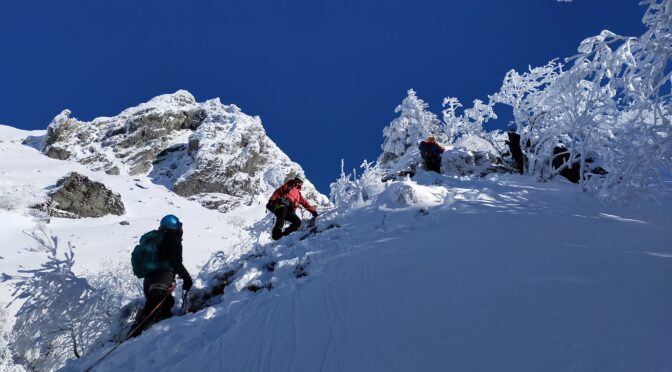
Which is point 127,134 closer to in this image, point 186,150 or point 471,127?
point 186,150

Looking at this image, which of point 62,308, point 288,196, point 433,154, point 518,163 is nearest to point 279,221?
point 288,196

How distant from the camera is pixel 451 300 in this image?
4281 mm

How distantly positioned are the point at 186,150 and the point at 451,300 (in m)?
A: 78.0

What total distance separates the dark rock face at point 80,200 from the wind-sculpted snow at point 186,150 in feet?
72.4

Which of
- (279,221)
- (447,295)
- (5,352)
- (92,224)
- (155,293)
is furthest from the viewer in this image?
(92,224)

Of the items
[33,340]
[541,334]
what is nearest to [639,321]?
[541,334]

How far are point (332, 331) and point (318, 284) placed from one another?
154 cm

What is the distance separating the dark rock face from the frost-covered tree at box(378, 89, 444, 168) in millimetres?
24725

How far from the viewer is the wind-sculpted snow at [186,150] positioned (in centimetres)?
6706

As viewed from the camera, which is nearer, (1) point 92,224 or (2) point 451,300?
(2) point 451,300

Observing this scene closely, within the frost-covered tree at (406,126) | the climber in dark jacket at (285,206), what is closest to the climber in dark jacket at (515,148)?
the climber in dark jacket at (285,206)

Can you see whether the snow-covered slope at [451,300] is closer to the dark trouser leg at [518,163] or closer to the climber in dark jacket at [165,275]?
the climber in dark jacket at [165,275]

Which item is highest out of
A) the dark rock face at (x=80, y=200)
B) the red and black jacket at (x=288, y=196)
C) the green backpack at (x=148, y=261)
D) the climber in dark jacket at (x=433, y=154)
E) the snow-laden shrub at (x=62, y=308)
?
the dark rock face at (x=80, y=200)

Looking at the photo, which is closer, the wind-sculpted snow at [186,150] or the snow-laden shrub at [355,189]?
the snow-laden shrub at [355,189]
